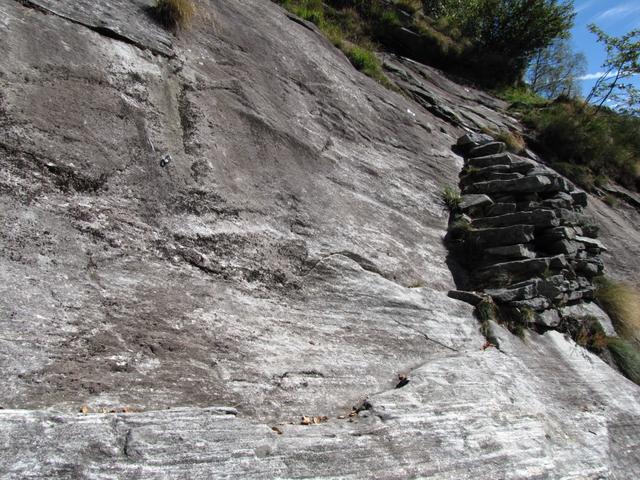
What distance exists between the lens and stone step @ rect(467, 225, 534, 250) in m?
6.95

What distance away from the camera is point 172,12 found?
627 cm

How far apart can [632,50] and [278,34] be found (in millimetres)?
11229

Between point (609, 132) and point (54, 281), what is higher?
point (609, 132)

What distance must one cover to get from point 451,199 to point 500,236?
1015 millimetres

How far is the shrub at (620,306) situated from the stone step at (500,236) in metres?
1.73

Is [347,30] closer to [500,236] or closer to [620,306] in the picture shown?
[500,236]

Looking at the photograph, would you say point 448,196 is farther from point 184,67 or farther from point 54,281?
point 54,281

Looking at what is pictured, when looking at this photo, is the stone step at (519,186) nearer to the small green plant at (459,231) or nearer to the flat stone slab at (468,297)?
the small green plant at (459,231)

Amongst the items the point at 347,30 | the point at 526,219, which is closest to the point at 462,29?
the point at 347,30

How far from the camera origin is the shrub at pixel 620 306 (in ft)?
24.6

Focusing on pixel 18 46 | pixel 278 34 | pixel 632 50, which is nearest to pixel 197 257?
pixel 18 46

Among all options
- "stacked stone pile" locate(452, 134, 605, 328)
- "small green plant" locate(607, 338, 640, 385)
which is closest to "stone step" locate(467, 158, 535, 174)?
"stacked stone pile" locate(452, 134, 605, 328)

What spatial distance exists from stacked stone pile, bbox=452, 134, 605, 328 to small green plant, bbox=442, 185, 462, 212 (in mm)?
78

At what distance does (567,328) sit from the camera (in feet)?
21.9
